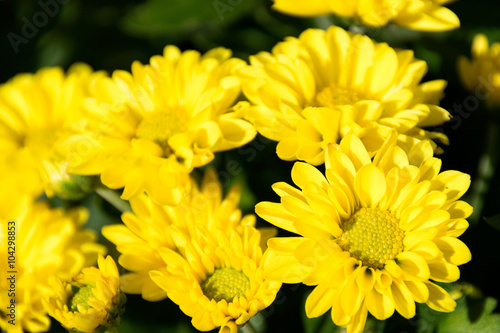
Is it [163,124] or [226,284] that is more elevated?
[163,124]

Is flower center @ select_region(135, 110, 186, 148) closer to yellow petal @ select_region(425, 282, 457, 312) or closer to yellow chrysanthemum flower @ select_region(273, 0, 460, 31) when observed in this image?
yellow chrysanthemum flower @ select_region(273, 0, 460, 31)

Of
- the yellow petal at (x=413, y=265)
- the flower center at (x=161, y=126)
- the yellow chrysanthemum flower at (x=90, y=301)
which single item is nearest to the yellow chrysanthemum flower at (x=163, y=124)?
the flower center at (x=161, y=126)

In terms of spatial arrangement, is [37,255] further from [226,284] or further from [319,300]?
[319,300]

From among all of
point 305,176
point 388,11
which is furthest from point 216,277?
point 388,11

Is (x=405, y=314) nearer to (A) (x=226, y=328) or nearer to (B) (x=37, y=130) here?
(A) (x=226, y=328)

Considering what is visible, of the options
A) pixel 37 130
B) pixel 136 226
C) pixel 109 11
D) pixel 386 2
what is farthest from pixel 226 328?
pixel 109 11

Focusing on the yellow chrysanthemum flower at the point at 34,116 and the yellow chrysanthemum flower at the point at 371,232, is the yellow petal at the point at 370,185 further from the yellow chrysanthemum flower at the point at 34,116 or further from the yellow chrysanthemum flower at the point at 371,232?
the yellow chrysanthemum flower at the point at 34,116

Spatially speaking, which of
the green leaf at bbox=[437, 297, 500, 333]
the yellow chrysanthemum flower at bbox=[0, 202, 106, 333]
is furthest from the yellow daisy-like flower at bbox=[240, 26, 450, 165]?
the yellow chrysanthemum flower at bbox=[0, 202, 106, 333]
